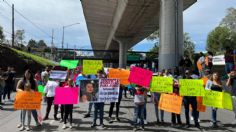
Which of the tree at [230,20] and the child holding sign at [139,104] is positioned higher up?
the tree at [230,20]

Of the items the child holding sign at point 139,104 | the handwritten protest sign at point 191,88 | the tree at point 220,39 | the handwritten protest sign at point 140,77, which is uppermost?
the tree at point 220,39

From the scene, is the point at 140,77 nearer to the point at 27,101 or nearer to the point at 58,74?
the point at 58,74

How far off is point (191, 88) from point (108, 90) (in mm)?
2749

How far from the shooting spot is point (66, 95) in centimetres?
1309

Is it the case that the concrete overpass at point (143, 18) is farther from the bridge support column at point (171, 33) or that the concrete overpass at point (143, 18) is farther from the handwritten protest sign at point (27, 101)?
the handwritten protest sign at point (27, 101)

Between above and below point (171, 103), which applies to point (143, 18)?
above

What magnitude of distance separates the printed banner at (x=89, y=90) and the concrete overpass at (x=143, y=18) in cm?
1421

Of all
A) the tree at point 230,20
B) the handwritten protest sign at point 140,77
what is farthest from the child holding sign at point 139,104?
the tree at point 230,20

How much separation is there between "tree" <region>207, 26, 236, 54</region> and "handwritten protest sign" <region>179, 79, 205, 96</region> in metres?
91.7

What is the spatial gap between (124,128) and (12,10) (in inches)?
1662

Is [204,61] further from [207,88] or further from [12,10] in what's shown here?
[12,10]

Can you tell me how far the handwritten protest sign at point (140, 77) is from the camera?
13492 mm

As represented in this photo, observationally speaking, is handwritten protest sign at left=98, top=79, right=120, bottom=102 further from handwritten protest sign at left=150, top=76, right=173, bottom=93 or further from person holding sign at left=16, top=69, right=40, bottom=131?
person holding sign at left=16, top=69, right=40, bottom=131

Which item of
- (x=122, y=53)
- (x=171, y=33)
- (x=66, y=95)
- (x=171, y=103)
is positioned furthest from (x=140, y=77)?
(x=122, y=53)
